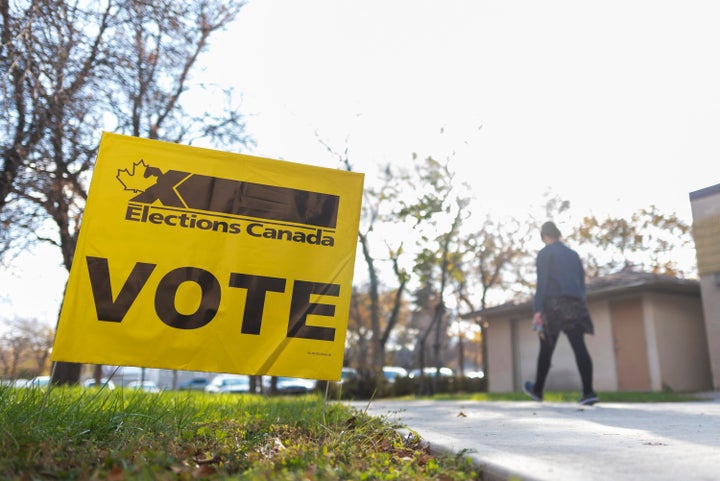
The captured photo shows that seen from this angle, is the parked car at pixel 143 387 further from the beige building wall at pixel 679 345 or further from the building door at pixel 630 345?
the beige building wall at pixel 679 345

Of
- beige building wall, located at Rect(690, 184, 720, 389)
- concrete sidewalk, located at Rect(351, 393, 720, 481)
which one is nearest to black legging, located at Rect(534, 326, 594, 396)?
concrete sidewalk, located at Rect(351, 393, 720, 481)

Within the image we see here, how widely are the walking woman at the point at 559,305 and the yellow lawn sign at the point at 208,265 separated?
3.77 meters

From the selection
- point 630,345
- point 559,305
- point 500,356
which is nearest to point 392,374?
point 500,356

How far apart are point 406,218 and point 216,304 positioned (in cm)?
1739

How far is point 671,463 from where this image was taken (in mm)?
2764

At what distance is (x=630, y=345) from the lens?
16.3 meters

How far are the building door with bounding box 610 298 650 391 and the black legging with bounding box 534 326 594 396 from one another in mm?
9811

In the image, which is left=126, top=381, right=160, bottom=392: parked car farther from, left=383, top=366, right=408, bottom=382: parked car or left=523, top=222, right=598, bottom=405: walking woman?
left=383, top=366, right=408, bottom=382: parked car

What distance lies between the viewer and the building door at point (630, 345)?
51.9ft

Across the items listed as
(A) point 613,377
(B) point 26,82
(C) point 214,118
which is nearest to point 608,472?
(B) point 26,82

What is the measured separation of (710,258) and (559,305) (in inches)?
376

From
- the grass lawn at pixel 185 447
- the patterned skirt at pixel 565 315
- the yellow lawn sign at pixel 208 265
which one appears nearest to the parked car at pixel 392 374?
the patterned skirt at pixel 565 315

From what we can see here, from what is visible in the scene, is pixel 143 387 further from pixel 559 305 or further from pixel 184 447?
pixel 559 305

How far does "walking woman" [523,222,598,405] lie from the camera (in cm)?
696
